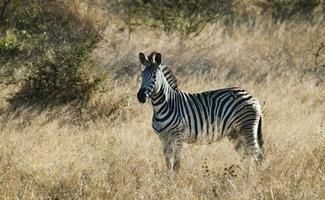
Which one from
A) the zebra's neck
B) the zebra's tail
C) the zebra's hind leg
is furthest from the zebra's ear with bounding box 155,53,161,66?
the zebra's tail

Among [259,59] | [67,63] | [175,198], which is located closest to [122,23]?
[259,59]

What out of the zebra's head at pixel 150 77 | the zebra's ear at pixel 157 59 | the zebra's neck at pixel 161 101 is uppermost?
the zebra's ear at pixel 157 59

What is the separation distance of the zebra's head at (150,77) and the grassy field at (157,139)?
2.73 ft

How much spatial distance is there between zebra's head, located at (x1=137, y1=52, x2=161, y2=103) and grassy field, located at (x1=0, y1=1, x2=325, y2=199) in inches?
32.7

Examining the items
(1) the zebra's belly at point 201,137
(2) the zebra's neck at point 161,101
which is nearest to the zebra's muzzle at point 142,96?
(2) the zebra's neck at point 161,101

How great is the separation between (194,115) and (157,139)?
106 centimetres

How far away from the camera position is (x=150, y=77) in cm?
595

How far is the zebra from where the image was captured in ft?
19.9

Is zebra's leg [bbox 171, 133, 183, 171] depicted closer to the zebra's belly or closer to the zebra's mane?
the zebra's belly

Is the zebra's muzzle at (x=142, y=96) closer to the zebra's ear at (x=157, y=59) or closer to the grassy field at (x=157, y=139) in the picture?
the zebra's ear at (x=157, y=59)

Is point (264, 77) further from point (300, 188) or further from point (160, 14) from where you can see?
point (300, 188)

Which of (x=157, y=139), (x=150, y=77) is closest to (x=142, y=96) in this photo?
(x=150, y=77)

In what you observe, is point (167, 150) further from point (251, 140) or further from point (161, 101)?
point (251, 140)

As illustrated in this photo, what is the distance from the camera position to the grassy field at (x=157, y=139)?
549 centimetres
